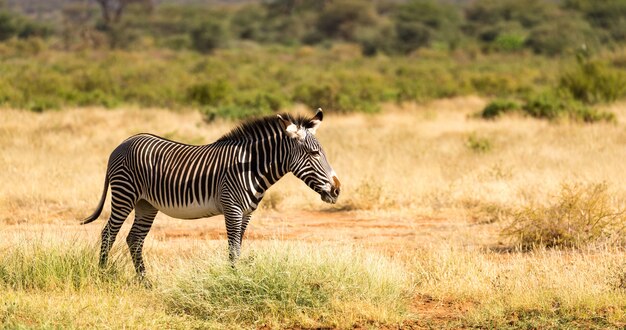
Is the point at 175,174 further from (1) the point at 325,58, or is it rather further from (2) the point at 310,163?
(1) the point at 325,58

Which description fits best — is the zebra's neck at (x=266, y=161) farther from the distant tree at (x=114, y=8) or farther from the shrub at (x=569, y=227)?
the distant tree at (x=114, y=8)

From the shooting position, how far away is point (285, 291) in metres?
7.68

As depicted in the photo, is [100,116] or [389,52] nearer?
[100,116]

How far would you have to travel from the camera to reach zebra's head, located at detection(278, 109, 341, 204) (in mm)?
8062

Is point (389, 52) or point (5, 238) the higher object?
point (5, 238)

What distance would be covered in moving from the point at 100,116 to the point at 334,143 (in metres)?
6.11

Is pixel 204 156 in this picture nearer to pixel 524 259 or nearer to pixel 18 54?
pixel 524 259

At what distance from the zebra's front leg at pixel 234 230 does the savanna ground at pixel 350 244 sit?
119 millimetres

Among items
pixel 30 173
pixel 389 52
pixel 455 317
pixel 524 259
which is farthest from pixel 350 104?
pixel 389 52

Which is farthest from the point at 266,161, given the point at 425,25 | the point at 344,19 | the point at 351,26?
the point at 344,19

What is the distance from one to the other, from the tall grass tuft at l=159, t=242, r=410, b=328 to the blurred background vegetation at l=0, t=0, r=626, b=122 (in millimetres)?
14045

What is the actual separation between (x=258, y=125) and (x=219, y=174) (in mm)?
551

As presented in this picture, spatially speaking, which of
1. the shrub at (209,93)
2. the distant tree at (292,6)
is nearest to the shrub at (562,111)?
the shrub at (209,93)

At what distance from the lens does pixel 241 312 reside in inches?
299
